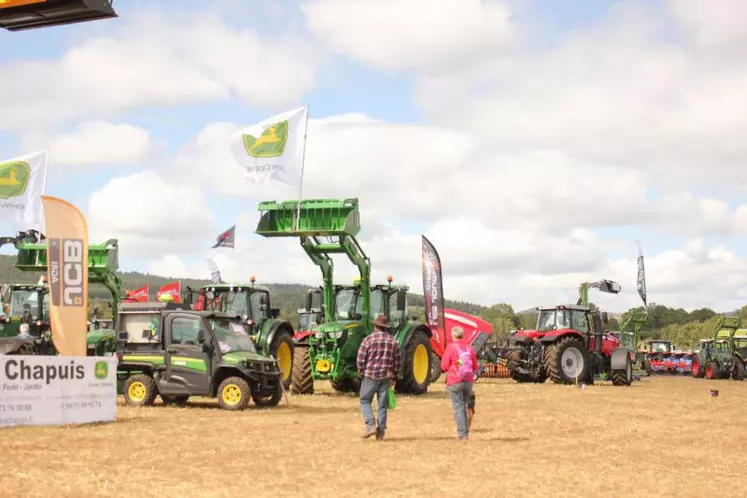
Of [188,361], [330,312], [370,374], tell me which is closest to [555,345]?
[330,312]

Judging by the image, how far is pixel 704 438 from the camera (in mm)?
14172

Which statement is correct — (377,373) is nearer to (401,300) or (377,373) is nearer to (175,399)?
(175,399)

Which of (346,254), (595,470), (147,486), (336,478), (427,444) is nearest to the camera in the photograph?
(147,486)

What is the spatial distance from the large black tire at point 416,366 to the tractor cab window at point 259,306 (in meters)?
3.53

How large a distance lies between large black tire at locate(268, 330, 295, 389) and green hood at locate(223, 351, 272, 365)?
12.2 feet

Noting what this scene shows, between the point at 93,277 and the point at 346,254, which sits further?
the point at 93,277

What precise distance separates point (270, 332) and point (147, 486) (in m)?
12.8

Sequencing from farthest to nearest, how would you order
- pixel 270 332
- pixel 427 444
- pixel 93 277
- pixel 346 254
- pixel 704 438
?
pixel 93 277
pixel 346 254
pixel 270 332
pixel 704 438
pixel 427 444

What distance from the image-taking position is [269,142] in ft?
78.4

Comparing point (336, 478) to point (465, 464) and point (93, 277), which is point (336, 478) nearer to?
point (465, 464)

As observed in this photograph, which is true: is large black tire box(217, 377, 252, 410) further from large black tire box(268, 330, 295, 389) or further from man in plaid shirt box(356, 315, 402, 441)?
man in plaid shirt box(356, 315, 402, 441)

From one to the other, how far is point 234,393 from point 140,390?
77.1 inches

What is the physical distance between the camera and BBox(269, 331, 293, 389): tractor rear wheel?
21.9 meters

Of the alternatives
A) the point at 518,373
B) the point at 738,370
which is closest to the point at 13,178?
the point at 518,373
